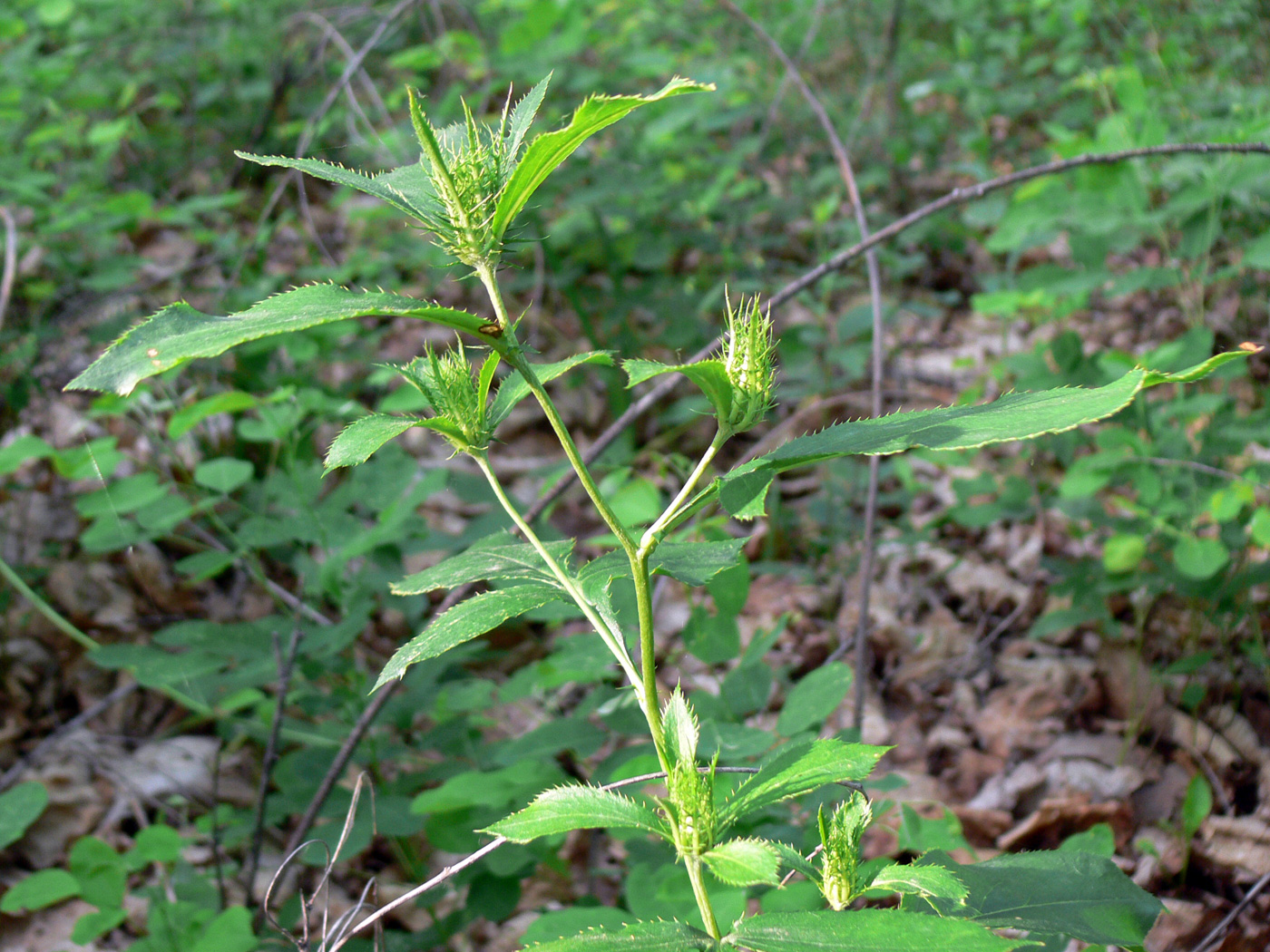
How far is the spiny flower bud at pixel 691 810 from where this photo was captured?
66 cm

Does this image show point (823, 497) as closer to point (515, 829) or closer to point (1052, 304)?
point (1052, 304)

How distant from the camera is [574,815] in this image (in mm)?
672

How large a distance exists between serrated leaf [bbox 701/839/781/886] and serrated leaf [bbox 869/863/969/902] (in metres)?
0.12

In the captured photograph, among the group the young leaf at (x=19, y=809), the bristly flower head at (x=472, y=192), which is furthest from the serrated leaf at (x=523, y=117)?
the young leaf at (x=19, y=809)

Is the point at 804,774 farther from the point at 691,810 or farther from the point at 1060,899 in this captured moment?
the point at 1060,899

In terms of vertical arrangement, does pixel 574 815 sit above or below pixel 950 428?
below

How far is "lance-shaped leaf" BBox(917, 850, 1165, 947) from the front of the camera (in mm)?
746

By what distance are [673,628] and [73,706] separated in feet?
5.52

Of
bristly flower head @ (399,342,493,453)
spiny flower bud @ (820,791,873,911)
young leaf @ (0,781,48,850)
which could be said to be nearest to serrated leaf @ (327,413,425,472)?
bristly flower head @ (399,342,493,453)

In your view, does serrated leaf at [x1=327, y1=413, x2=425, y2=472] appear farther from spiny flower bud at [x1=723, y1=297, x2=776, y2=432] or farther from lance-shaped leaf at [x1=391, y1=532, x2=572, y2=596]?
spiny flower bud at [x1=723, y1=297, x2=776, y2=432]

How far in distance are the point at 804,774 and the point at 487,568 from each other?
1.12 feet

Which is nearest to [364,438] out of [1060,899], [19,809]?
[1060,899]

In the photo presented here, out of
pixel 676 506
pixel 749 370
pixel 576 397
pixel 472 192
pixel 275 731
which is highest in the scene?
pixel 472 192

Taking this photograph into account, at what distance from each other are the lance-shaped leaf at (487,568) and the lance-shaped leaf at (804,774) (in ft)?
0.87
